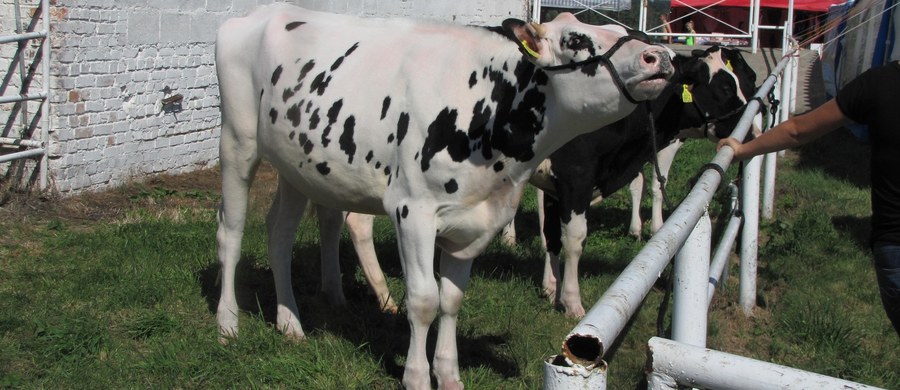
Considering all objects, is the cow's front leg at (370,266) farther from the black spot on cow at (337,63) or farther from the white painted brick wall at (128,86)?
the white painted brick wall at (128,86)

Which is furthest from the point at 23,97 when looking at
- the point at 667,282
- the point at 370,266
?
the point at 667,282

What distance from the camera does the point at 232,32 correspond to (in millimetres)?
5793

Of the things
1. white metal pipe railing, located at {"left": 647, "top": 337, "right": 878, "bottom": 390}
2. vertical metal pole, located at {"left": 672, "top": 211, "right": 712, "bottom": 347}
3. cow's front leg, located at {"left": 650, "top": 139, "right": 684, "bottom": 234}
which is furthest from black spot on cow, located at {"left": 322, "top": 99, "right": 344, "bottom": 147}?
cow's front leg, located at {"left": 650, "top": 139, "right": 684, "bottom": 234}

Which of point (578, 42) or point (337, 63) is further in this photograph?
point (337, 63)

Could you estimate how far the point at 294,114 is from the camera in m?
5.14

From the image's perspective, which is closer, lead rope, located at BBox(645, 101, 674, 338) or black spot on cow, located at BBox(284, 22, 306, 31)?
lead rope, located at BBox(645, 101, 674, 338)

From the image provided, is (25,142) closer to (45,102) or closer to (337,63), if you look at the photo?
(45,102)

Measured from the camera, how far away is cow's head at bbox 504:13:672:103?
3789 millimetres

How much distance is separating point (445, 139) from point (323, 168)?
86cm

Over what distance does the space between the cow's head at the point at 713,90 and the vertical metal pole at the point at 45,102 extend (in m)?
5.35

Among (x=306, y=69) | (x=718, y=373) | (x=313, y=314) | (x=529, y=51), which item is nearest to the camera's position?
(x=718, y=373)

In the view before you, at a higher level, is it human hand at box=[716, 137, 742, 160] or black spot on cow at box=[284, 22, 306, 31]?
black spot on cow at box=[284, 22, 306, 31]

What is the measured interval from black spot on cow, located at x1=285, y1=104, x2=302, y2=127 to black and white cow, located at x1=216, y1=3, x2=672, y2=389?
17 mm

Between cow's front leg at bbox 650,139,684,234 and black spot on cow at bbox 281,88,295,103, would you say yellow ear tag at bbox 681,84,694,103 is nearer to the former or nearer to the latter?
cow's front leg at bbox 650,139,684,234
